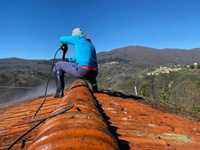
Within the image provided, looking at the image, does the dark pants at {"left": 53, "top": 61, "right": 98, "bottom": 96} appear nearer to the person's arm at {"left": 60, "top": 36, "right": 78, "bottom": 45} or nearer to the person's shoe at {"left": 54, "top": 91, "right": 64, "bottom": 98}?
the person's shoe at {"left": 54, "top": 91, "right": 64, "bottom": 98}

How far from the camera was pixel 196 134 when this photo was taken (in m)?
3.84

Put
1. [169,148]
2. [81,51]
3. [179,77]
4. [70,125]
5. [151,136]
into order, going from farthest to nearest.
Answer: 1. [179,77]
2. [81,51]
3. [151,136]
4. [169,148]
5. [70,125]

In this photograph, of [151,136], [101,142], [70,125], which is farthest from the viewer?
[151,136]

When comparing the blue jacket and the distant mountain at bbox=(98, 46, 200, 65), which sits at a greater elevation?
the distant mountain at bbox=(98, 46, 200, 65)

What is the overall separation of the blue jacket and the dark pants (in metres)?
0.11

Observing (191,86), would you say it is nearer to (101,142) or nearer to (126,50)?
(101,142)

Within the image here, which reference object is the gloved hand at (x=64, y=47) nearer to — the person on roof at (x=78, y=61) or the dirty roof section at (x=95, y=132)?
the person on roof at (x=78, y=61)

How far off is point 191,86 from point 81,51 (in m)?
34.4

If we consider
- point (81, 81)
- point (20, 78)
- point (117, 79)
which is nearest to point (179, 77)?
point (117, 79)

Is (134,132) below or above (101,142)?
below

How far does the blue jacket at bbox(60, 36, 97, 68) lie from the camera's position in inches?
252

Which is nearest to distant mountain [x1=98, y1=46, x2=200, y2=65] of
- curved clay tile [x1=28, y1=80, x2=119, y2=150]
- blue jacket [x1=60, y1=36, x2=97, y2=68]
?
blue jacket [x1=60, y1=36, x2=97, y2=68]

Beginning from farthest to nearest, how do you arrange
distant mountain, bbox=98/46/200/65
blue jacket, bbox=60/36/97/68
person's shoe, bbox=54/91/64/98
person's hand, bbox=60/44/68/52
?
1. distant mountain, bbox=98/46/200/65
2. person's hand, bbox=60/44/68/52
3. blue jacket, bbox=60/36/97/68
4. person's shoe, bbox=54/91/64/98

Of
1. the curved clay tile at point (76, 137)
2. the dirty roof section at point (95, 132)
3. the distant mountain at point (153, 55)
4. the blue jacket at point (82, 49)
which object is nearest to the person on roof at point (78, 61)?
the blue jacket at point (82, 49)
